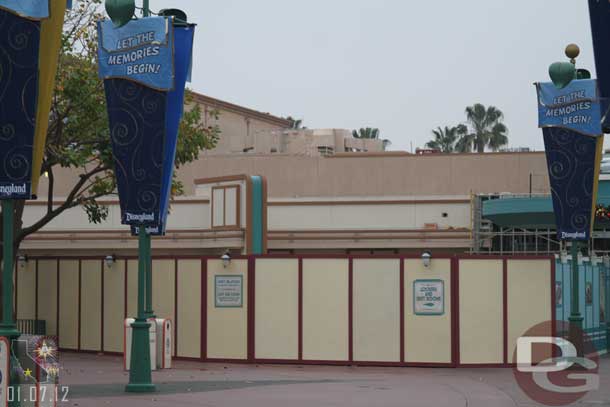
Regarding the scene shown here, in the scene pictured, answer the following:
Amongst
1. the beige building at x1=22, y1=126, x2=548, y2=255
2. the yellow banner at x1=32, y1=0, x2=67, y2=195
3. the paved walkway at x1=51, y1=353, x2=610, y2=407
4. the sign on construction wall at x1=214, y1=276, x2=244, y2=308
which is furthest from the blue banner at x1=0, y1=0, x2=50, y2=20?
the beige building at x1=22, y1=126, x2=548, y2=255

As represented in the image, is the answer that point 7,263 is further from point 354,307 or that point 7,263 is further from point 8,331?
point 354,307

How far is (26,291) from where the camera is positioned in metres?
32.8

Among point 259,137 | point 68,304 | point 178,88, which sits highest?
point 259,137

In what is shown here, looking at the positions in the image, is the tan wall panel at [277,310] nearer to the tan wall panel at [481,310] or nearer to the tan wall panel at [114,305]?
the tan wall panel at [481,310]

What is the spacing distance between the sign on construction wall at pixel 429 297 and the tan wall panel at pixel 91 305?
28.8ft

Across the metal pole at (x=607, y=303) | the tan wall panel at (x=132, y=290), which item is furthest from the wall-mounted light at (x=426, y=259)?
the metal pole at (x=607, y=303)

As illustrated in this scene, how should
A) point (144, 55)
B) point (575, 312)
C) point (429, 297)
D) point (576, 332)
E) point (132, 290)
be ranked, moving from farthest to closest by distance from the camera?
point (132, 290) < point (429, 297) < point (576, 332) < point (575, 312) < point (144, 55)

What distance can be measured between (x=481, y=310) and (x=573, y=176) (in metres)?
3.64

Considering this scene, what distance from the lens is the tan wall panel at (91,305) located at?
101 ft

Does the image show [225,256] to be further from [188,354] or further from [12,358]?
[12,358]

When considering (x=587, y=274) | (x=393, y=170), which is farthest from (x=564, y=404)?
(x=393, y=170)

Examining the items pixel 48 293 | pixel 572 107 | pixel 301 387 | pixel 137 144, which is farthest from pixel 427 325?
pixel 48 293

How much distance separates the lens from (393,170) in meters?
53.4

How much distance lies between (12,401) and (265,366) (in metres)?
13.6
